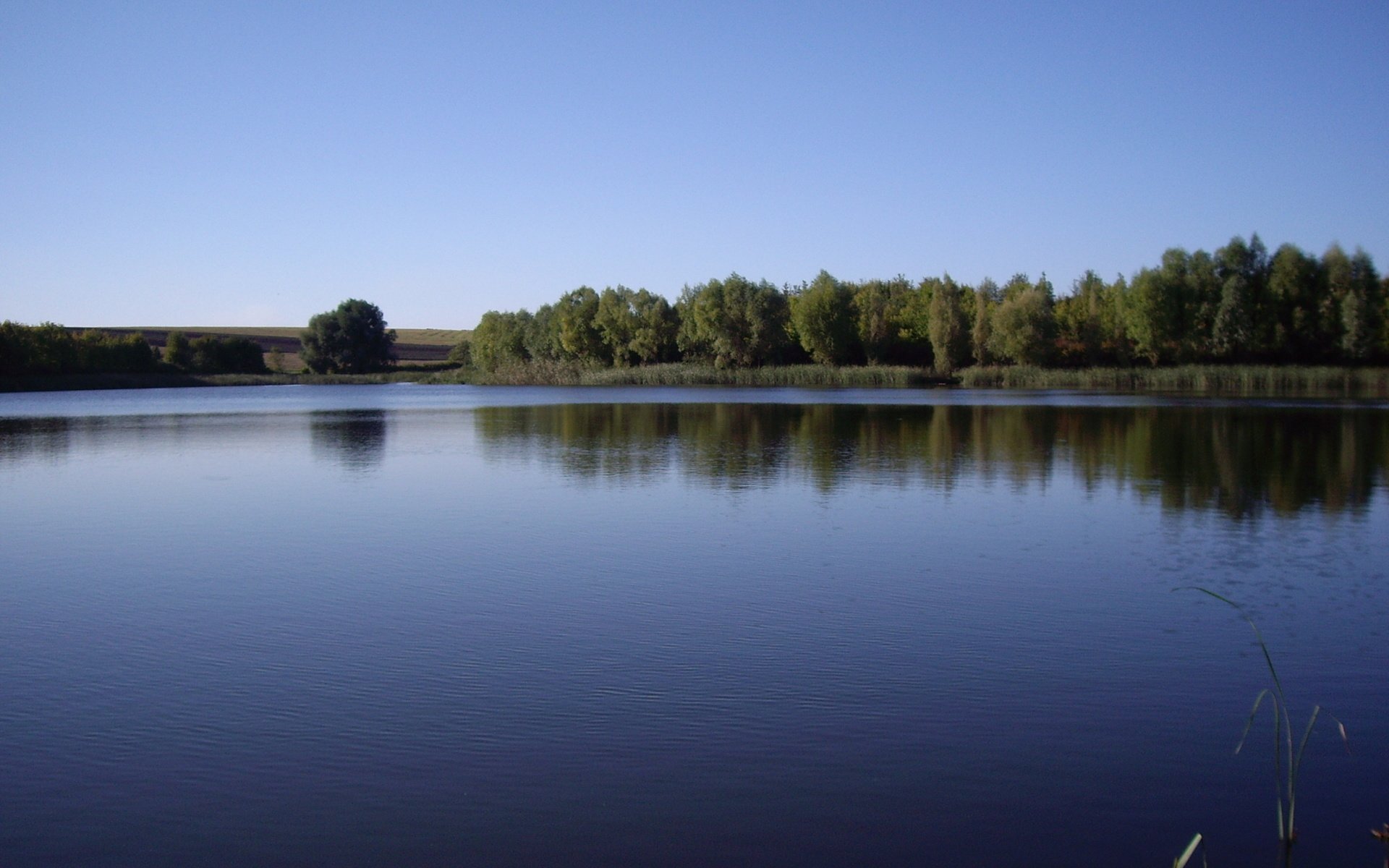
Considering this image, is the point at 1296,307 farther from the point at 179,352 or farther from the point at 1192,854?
the point at 179,352

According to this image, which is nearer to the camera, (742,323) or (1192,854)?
(1192,854)

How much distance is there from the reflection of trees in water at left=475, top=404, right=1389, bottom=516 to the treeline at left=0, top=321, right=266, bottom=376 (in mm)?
51232

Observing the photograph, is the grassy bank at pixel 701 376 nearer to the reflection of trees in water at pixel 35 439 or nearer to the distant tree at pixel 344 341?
the distant tree at pixel 344 341

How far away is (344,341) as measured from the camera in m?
100

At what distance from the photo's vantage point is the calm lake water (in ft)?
14.1

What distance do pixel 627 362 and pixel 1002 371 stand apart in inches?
1128

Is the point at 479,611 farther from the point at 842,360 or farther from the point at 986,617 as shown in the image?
the point at 842,360

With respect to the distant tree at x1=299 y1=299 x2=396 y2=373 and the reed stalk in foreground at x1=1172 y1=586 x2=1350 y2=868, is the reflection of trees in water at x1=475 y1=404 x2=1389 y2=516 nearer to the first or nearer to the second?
the reed stalk in foreground at x1=1172 y1=586 x2=1350 y2=868

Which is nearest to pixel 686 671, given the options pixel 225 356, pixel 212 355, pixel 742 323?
pixel 742 323

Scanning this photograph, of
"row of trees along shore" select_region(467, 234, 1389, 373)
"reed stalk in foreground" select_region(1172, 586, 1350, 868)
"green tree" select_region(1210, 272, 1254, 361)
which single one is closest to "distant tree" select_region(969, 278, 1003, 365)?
"row of trees along shore" select_region(467, 234, 1389, 373)

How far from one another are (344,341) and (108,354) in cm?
2357

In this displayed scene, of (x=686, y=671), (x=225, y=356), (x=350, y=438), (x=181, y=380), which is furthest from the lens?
(x=225, y=356)

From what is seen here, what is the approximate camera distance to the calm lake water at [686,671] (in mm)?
4301

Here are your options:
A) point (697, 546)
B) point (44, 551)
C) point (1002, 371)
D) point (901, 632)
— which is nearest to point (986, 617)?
point (901, 632)
